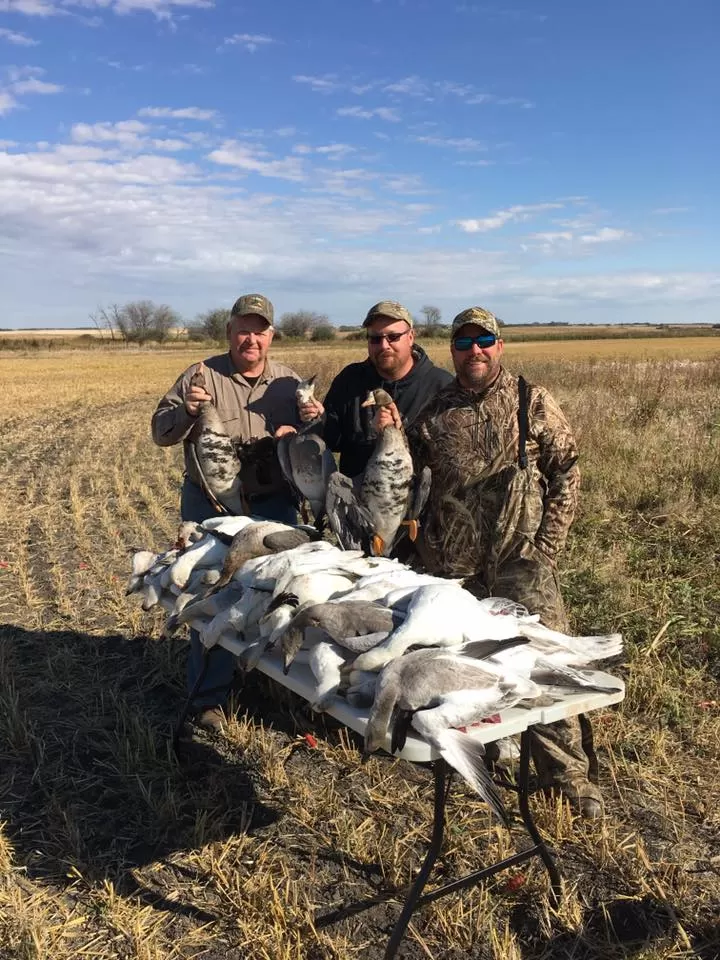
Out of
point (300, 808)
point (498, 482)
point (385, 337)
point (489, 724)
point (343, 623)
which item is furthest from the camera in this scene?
point (385, 337)

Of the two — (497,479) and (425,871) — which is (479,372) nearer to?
(497,479)

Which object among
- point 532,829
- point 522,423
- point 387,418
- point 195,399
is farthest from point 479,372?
point 532,829

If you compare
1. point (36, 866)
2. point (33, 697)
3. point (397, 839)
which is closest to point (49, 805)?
point (36, 866)

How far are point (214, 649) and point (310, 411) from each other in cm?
161

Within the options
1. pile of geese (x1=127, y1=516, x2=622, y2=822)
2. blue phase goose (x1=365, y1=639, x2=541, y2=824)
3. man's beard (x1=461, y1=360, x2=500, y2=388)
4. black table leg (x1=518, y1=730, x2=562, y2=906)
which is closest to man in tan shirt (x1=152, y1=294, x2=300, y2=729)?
pile of geese (x1=127, y1=516, x2=622, y2=822)

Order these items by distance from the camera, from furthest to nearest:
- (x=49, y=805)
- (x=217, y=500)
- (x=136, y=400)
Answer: (x=136, y=400) < (x=217, y=500) < (x=49, y=805)

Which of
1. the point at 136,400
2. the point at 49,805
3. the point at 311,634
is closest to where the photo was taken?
the point at 311,634

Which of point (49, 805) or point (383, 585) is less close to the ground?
point (383, 585)

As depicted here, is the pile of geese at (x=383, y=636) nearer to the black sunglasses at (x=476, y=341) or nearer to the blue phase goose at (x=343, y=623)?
the blue phase goose at (x=343, y=623)

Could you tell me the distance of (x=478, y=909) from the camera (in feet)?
10.4

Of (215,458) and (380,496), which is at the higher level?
(215,458)

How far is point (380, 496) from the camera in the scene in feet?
14.0

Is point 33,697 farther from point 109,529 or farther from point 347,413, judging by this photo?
point 109,529

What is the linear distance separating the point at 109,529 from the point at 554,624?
21.6 ft
